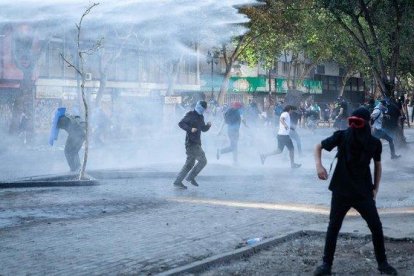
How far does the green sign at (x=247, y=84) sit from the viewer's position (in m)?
56.8

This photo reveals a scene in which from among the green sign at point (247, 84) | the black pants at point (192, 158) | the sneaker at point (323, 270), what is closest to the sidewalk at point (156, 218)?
the black pants at point (192, 158)

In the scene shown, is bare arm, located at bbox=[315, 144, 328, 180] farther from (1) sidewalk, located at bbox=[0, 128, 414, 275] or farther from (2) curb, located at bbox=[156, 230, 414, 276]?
(1) sidewalk, located at bbox=[0, 128, 414, 275]

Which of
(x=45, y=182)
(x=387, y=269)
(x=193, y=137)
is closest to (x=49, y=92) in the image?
(x=45, y=182)

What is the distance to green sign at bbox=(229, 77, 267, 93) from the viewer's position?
56.8 m

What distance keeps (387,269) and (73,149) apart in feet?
32.3

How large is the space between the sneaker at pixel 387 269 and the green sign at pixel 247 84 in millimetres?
50377

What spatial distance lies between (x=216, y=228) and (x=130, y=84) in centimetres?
3549

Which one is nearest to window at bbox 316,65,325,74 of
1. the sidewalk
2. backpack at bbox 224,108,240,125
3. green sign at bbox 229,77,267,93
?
green sign at bbox 229,77,267,93

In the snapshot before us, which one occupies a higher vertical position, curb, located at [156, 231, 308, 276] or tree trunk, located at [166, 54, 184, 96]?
tree trunk, located at [166, 54, 184, 96]

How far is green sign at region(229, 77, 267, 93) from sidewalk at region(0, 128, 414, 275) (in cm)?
4138

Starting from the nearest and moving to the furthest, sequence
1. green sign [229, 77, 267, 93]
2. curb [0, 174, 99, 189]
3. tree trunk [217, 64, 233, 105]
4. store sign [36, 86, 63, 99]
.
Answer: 1. curb [0, 174, 99, 189]
2. store sign [36, 86, 63, 99]
3. tree trunk [217, 64, 233, 105]
4. green sign [229, 77, 267, 93]

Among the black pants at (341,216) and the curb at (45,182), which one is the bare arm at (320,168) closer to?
the black pants at (341,216)

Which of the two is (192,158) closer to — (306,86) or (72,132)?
(72,132)

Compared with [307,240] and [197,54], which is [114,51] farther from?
[307,240]
